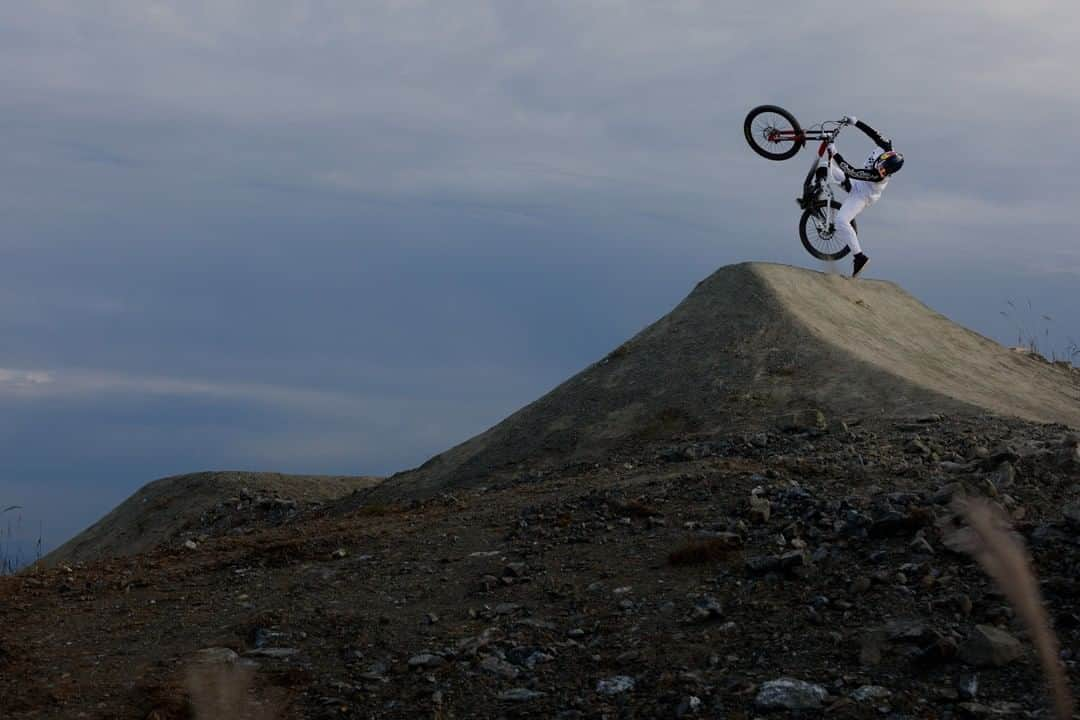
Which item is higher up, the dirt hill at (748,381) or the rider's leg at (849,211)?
the rider's leg at (849,211)

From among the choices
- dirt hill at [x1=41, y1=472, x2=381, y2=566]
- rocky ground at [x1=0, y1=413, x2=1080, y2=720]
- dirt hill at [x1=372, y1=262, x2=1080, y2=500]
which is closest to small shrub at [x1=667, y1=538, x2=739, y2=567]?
rocky ground at [x1=0, y1=413, x2=1080, y2=720]

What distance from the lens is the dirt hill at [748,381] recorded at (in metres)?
15.0

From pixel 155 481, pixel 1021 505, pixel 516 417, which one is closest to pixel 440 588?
pixel 1021 505

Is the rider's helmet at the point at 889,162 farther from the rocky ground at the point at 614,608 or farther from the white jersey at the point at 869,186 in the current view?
the rocky ground at the point at 614,608

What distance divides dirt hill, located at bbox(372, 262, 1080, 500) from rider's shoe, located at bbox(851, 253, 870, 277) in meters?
0.48

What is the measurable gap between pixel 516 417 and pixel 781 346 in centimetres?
395

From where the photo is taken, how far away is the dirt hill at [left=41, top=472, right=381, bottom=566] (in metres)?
18.3

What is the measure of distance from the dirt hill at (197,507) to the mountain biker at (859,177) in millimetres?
9222

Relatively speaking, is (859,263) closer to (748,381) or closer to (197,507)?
(748,381)

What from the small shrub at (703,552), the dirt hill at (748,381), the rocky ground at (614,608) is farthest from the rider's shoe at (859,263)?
→ the small shrub at (703,552)

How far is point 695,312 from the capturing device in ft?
59.6

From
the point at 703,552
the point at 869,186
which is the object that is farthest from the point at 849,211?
the point at 703,552

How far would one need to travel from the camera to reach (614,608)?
320 inches

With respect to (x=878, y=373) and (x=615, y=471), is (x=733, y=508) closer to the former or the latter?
(x=615, y=471)
